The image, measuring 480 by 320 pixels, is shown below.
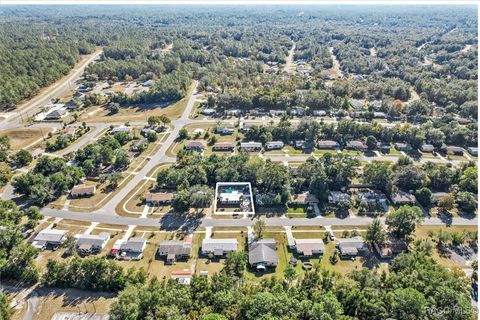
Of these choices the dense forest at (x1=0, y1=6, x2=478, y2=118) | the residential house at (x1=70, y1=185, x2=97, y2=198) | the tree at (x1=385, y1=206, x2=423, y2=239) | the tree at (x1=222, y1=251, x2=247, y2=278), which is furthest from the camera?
the dense forest at (x1=0, y1=6, x2=478, y2=118)

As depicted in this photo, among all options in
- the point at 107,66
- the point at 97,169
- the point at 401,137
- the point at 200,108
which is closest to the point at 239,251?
the point at 97,169

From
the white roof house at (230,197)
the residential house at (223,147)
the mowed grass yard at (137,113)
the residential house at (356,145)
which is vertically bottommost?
the white roof house at (230,197)

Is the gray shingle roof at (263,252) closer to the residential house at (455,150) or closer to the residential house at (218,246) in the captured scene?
the residential house at (218,246)

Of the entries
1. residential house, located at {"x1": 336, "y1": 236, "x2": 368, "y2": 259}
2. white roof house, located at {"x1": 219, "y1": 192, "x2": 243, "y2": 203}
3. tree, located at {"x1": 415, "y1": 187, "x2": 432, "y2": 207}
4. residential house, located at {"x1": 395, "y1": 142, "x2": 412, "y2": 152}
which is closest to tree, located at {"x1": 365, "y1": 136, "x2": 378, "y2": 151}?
residential house, located at {"x1": 395, "y1": 142, "x2": 412, "y2": 152}

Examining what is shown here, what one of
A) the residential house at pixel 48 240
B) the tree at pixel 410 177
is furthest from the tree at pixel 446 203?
the residential house at pixel 48 240

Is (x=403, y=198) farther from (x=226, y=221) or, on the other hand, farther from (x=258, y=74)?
(x=258, y=74)

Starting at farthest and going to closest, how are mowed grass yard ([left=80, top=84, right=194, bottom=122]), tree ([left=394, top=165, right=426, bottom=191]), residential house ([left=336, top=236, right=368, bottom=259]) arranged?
mowed grass yard ([left=80, top=84, right=194, bottom=122]) → tree ([left=394, top=165, right=426, bottom=191]) → residential house ([left=336, top=236, right=368, bottom=259])

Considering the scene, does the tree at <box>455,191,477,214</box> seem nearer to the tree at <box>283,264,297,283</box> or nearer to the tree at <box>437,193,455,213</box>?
the tree at <box>437,193,455,213</box>

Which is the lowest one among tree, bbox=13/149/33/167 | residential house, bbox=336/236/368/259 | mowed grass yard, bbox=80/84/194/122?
residential house, bbox=336/236/368/259
